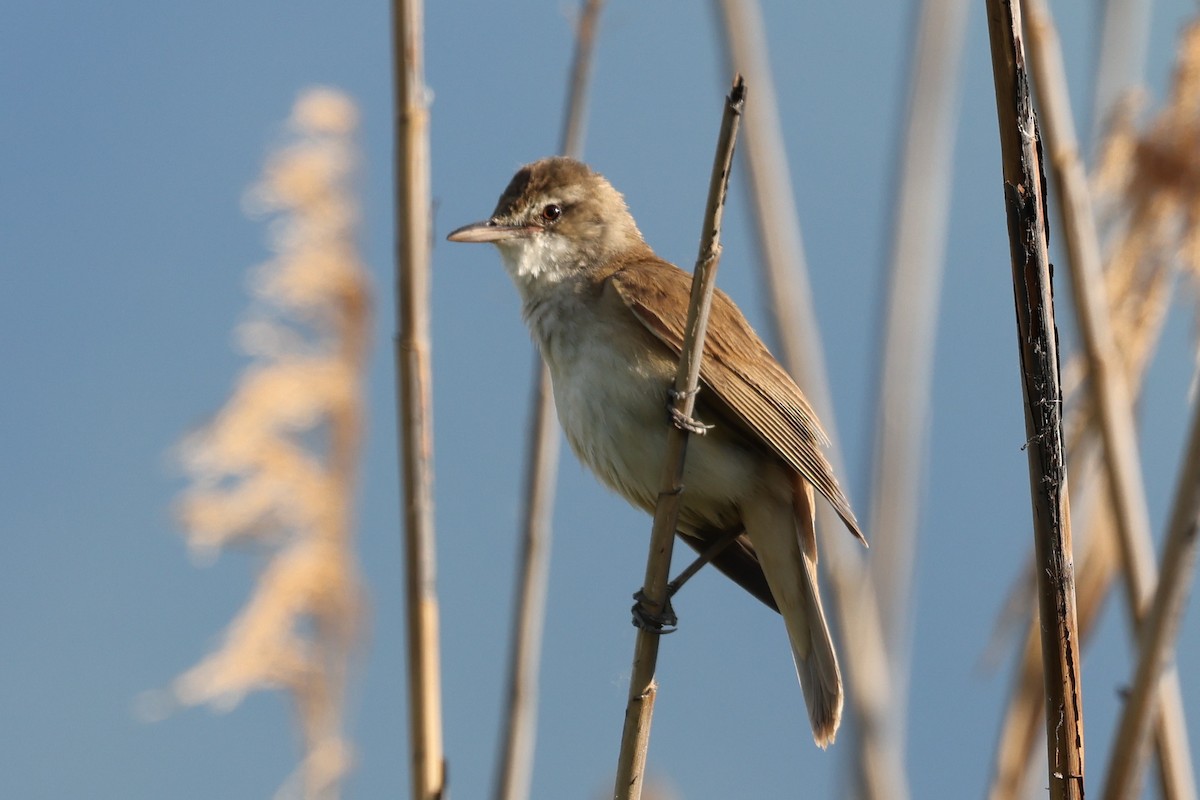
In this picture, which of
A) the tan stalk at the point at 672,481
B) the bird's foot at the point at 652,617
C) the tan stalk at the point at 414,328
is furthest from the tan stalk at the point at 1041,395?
the tan stalk at the point at 414,328

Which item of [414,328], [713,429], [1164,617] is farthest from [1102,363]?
[414,328]

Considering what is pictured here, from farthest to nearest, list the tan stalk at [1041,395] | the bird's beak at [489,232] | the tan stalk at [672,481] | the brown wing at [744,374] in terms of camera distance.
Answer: the bird's beak at [489,232] < the brown wing at [744,374] < the tan stalk at [672,481] < the tan stalk at [1041,395]

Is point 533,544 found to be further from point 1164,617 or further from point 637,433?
point 1164,617

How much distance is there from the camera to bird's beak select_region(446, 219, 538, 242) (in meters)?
3.83

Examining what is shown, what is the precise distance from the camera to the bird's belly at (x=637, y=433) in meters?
3.32

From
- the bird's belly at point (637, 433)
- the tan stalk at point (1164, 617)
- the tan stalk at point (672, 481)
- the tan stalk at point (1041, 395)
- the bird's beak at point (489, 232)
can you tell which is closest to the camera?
the tan stalk at point (1041, 395)

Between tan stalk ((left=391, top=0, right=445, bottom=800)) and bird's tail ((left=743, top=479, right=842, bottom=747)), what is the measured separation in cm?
105

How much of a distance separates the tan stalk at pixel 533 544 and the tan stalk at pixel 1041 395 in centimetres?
158

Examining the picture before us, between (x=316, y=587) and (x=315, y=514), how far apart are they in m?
0.22

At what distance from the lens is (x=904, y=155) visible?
3422 millimetres

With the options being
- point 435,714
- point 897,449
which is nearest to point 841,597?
point 897,449

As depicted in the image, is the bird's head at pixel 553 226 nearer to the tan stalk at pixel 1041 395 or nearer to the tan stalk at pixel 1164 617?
the tan stalk at pixel 1164 617

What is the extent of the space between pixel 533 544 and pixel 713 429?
0.59 meters

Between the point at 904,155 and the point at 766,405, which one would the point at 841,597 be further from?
the point at 904,155
